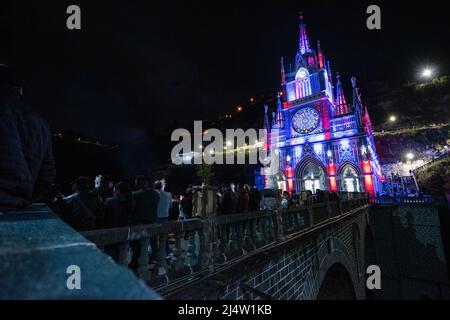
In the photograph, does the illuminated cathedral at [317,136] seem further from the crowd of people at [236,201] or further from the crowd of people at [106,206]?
the crowd of people at [106,206]

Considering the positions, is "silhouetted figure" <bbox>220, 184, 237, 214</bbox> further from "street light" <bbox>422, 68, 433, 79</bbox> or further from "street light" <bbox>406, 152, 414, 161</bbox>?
"street light" <bbox>422, 68, 433, 79</bbox>

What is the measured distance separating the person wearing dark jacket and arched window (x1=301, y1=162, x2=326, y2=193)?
32085 mm

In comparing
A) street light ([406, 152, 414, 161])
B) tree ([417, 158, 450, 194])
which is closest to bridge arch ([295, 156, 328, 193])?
tree ([417, 158, 450, 194])

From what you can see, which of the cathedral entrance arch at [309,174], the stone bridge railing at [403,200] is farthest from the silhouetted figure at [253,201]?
the cathedral entrance arch at [309,174]

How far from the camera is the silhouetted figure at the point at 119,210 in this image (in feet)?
12.5

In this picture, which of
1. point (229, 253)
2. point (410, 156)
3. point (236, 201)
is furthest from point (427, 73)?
point (229, 253)

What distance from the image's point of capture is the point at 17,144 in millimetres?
2270

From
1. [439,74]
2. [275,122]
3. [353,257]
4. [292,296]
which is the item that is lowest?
[353,257]

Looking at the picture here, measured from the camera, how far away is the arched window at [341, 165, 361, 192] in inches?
1135

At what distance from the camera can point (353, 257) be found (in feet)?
41.5
